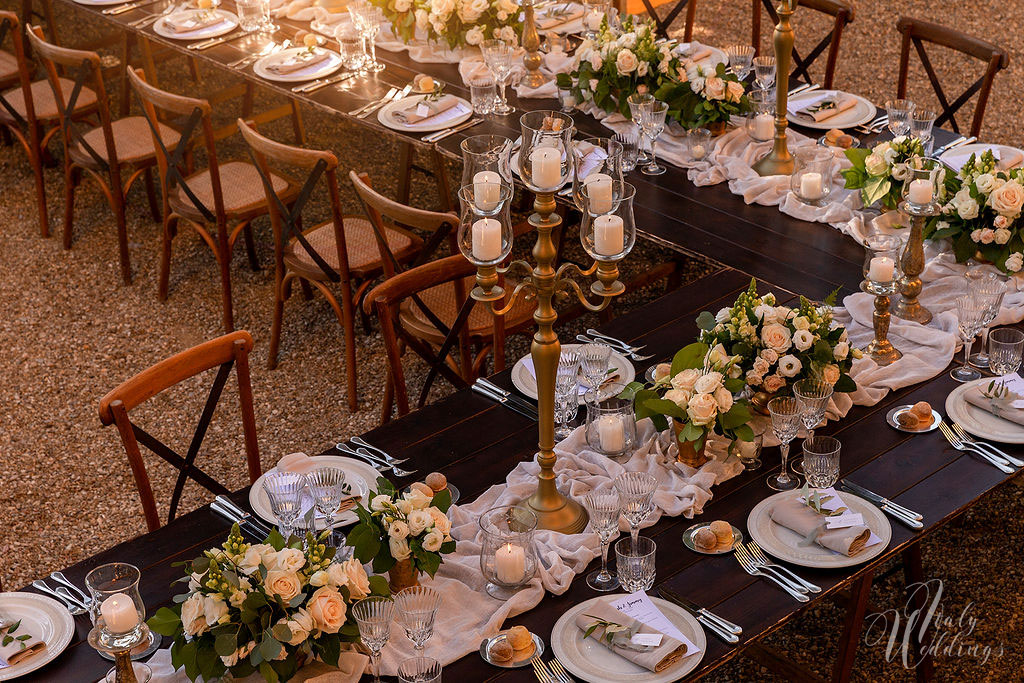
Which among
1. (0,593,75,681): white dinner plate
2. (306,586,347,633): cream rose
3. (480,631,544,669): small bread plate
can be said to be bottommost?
(0,593,75,681): white dinner plate

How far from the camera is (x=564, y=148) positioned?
2.66 meters

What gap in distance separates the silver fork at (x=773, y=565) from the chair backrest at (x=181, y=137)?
2.90 metres

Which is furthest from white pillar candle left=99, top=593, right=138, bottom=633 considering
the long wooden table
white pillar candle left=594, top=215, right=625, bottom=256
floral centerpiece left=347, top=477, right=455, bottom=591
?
white pillar candle left=594, top=215, right=625, bottom=256

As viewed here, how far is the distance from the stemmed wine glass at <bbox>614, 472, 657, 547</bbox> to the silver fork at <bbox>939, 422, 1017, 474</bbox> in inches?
34.7

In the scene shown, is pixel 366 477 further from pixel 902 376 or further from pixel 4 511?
pixel 4 511

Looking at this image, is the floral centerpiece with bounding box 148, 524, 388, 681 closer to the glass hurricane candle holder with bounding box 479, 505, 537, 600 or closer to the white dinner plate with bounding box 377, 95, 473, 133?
the glass hurricane candle holder with bounding box 479, 505, 537, 600

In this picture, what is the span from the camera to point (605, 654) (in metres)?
2.50

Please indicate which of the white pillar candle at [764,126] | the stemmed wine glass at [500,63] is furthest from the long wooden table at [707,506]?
the stemmed wine glass at [500,63]

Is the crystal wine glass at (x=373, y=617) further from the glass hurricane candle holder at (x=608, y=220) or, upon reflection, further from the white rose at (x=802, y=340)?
the white rose at (x=802, y=340)

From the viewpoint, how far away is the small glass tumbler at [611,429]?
305 centimetres

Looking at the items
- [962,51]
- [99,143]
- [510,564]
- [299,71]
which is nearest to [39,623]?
[510,564]

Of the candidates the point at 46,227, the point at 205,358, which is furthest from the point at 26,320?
the point at 205,358

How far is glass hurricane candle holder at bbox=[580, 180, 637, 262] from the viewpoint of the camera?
8.26 ft

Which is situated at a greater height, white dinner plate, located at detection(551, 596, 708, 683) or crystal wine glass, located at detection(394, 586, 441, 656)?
crystal wine glass, located at detection(394, 586, 441, 656)
